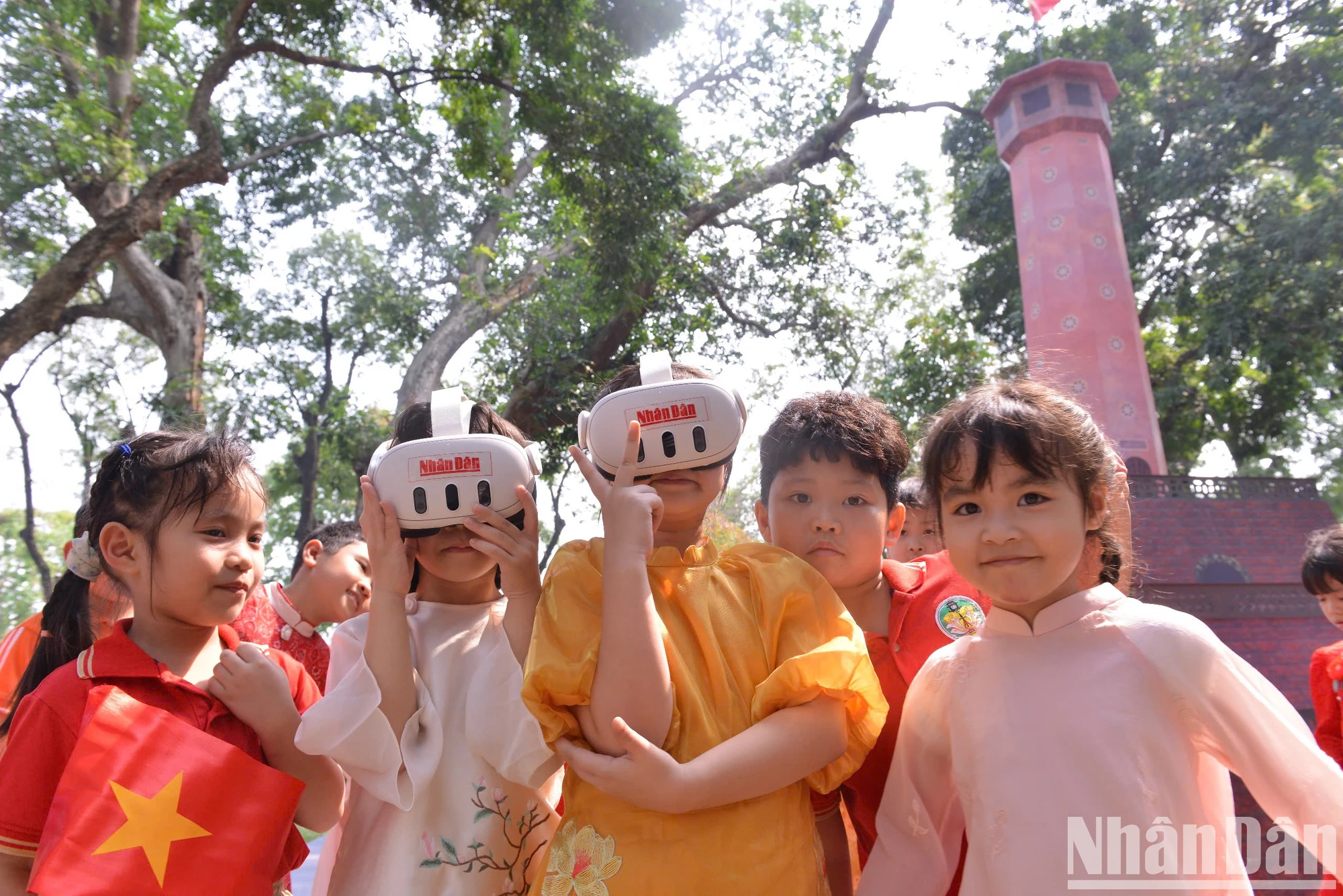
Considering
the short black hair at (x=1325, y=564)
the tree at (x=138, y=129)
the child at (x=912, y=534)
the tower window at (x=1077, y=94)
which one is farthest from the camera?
the tower window at (x=1077, y=94)

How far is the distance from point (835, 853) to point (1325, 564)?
2451mm

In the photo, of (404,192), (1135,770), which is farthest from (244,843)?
(404,192)

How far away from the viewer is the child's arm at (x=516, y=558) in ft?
4.99

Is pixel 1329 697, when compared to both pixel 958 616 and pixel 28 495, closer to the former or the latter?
pixel 958 616

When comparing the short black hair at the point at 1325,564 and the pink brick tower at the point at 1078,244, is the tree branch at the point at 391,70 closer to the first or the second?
the pink brick tower at the point at 1078,244

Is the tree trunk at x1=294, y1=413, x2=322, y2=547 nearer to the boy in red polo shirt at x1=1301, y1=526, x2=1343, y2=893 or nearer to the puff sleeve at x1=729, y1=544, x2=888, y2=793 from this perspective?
the boy in red polo shirt at x1=1301, y1=526, x2=1343, y2=893

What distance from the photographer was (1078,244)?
8.05m

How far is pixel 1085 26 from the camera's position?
33.5 feet

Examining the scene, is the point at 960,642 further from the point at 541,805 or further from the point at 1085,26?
the point at 1085,26

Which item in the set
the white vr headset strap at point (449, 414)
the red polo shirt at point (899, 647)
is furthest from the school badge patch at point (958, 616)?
the white vr headset strap at point (449, 414)

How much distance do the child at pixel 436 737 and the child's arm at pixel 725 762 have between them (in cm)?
29

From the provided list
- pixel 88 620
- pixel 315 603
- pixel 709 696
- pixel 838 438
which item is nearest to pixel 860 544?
pixel 838 438

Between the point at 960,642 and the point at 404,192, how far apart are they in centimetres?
1057

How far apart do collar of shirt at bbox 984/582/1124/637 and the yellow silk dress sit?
28 centimetres
